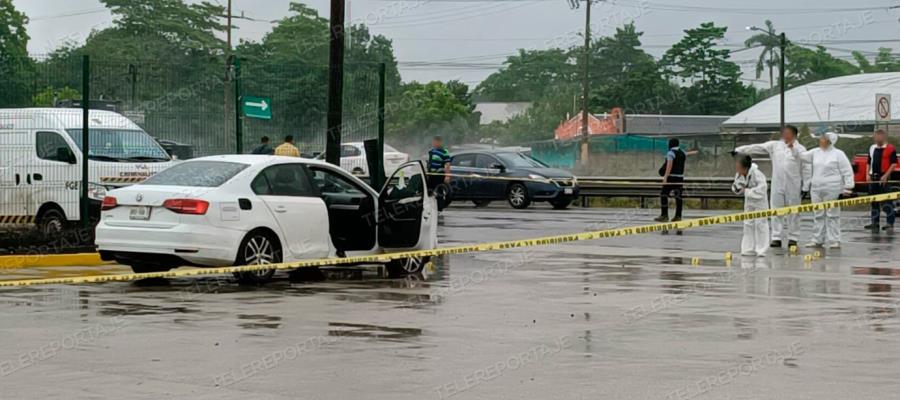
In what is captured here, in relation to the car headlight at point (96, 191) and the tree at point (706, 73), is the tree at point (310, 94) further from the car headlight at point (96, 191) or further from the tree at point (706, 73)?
the tree at point (706, 73)

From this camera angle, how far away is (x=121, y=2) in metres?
90.3

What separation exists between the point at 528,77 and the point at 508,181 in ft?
308

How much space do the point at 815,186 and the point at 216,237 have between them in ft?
31.8

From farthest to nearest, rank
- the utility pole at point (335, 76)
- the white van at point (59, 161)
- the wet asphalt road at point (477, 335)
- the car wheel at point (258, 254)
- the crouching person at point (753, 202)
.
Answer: the utility pole at point (335, 76) → the white van at point (59, 161) → the crouching person at point (753, 202) → the car wheel at point (258, 254) → the wet asphalt road at point (477, 335)

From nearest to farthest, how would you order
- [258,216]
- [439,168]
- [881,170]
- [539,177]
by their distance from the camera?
1. [258,216]
2. [881,170]
3. [439,168]
4. [539,177]

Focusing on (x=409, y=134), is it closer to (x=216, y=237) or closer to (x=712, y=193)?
(x=712, y=193)

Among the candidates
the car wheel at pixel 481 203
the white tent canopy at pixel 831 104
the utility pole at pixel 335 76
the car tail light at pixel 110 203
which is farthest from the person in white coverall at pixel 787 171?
the white tent canopy at pixel 831 104

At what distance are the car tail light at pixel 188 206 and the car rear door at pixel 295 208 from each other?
73cm

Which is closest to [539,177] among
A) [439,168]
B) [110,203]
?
[439,168]

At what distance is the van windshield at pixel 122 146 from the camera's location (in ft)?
67.8

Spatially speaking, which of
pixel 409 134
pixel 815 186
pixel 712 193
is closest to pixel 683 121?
pixel 409 134

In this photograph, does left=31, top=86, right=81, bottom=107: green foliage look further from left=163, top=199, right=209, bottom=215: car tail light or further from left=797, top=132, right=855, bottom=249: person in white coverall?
left=797, top=132, right=855, bottom=249: person in white coverall

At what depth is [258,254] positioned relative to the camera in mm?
15086

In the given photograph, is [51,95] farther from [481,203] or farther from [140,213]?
[481,203]
